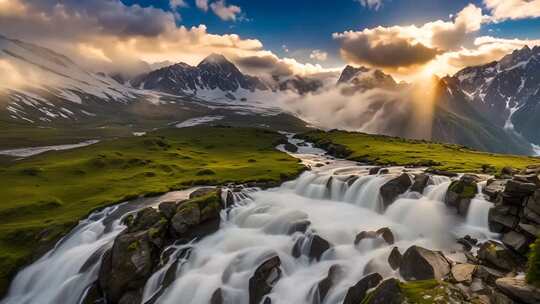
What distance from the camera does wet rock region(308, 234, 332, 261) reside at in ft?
119

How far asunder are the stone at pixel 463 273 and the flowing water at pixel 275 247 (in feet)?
15.1

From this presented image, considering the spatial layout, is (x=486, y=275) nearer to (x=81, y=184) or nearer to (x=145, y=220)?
(x=145, y=220)

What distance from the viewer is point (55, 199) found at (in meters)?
62.8

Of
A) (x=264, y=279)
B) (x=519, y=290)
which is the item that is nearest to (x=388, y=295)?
(x=519, y=290)

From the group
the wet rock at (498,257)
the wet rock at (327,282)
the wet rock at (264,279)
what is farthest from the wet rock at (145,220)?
the wet rock at (498,257)

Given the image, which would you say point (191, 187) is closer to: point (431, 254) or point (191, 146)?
point (431, 254)

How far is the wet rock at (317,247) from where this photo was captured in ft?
119

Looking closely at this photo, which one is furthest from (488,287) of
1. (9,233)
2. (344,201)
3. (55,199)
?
(55,199)

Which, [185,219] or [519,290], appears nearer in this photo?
[519,290]

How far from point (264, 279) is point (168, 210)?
18.1 metres

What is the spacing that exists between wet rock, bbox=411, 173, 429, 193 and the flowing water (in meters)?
0.90

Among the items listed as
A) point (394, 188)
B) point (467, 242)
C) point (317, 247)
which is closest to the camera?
point (467, 242)

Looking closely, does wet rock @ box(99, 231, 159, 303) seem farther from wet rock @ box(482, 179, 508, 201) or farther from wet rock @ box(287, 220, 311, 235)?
wet rock @ box(482, 179, 508, 201)

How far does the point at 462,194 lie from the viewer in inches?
1695
